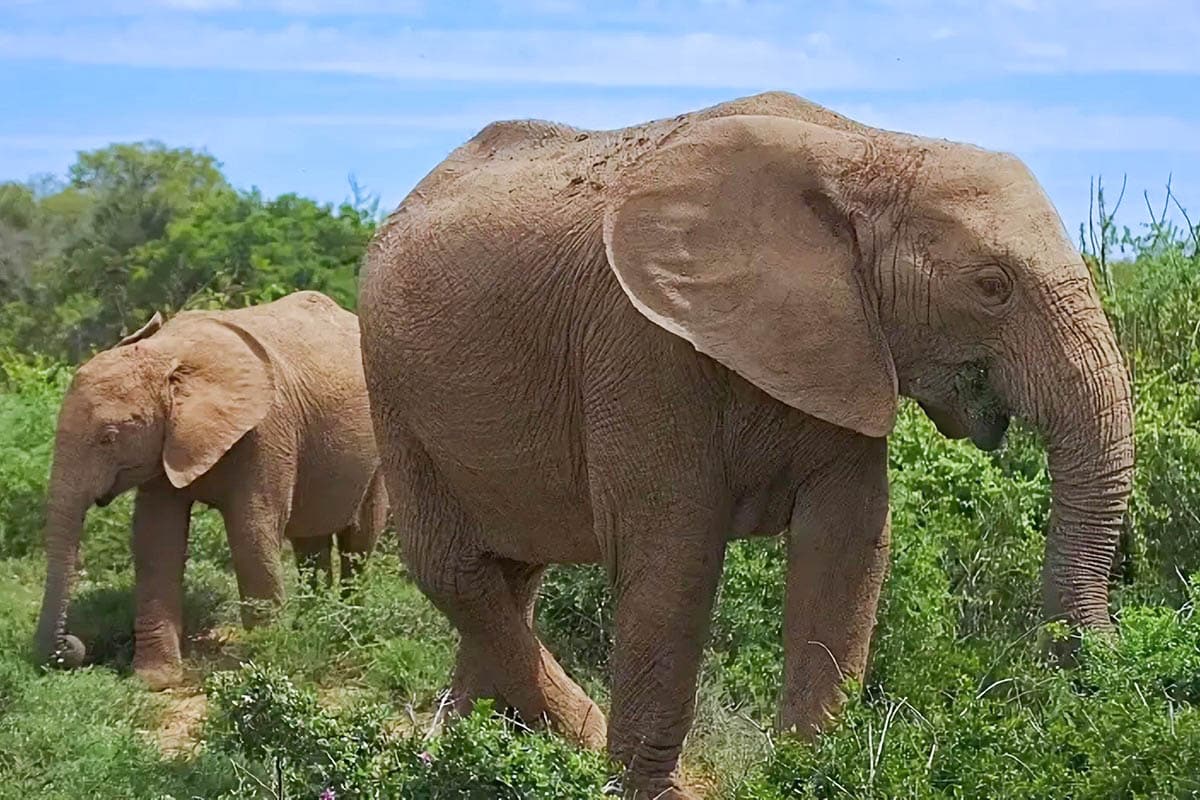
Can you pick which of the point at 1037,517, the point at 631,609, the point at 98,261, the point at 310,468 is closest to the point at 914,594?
the point at 1037,517

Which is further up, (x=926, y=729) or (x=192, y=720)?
(x=926, y=729)

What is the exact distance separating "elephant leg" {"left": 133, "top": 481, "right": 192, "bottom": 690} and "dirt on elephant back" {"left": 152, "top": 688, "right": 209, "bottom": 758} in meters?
0.21

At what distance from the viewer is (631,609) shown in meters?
5.00

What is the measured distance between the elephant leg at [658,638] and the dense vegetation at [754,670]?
10.8 inches

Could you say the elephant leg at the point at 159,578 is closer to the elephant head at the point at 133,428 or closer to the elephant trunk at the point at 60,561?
the elephant head at the point at 133,428

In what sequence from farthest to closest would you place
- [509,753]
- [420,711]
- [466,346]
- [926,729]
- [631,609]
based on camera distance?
1. [420,711]
2. [466,346]
3. [631,609]
4. [926,729]
5. [509,753]

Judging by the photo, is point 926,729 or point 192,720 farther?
point 192,720

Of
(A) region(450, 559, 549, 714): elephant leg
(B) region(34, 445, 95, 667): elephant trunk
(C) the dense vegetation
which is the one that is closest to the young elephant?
(B) region(34, 445, 95, 667): elephant trunk

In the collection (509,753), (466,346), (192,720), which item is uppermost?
(466,346)

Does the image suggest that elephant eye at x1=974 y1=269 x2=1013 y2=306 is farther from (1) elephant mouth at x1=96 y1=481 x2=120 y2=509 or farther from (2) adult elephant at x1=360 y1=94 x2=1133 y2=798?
(1) elephant mouth at x1=96 y1=481 x2=120 y2=509

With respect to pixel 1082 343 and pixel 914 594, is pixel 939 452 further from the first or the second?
pixel 1082 343

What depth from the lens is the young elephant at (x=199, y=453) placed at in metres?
8.23

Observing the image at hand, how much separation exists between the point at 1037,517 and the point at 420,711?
2654mm

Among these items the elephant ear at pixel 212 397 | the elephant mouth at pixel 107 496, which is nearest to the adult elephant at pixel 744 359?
the elephant ear at pixel 212 397
